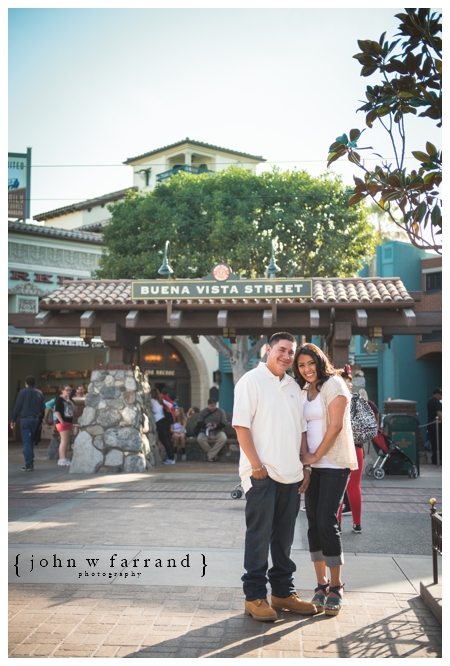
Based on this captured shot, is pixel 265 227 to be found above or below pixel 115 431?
above

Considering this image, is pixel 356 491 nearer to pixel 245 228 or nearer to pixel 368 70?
pixel 368 70

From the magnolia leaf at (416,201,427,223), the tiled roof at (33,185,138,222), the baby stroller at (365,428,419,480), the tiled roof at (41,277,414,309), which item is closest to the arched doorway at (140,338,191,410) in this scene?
the tiled roof at (33,185,138,222)

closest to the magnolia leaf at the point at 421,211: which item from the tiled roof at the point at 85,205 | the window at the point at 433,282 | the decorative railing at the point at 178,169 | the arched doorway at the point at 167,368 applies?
the window at the point at 433,282

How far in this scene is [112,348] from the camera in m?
14.7

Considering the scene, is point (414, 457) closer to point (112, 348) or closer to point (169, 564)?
point (112, 348)

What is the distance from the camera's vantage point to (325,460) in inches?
202

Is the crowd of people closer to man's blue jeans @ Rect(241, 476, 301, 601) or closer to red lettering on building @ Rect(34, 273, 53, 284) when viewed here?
man's blue jeans @ Rect(241, 476, 301, 601)

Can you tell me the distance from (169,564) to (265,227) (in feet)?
63.1

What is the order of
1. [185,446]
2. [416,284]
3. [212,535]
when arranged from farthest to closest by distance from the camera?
[416,284] → [185,446] → [212,535]

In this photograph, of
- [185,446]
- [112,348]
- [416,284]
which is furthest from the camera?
[416,284]

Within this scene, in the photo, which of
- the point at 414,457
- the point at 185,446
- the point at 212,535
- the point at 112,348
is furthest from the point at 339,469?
the point at 185,446

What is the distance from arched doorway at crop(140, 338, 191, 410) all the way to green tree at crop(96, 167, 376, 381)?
8.20m

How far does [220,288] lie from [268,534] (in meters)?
9.07

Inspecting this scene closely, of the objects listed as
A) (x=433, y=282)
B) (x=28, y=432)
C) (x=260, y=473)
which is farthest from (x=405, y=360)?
(x=260, y=473)
